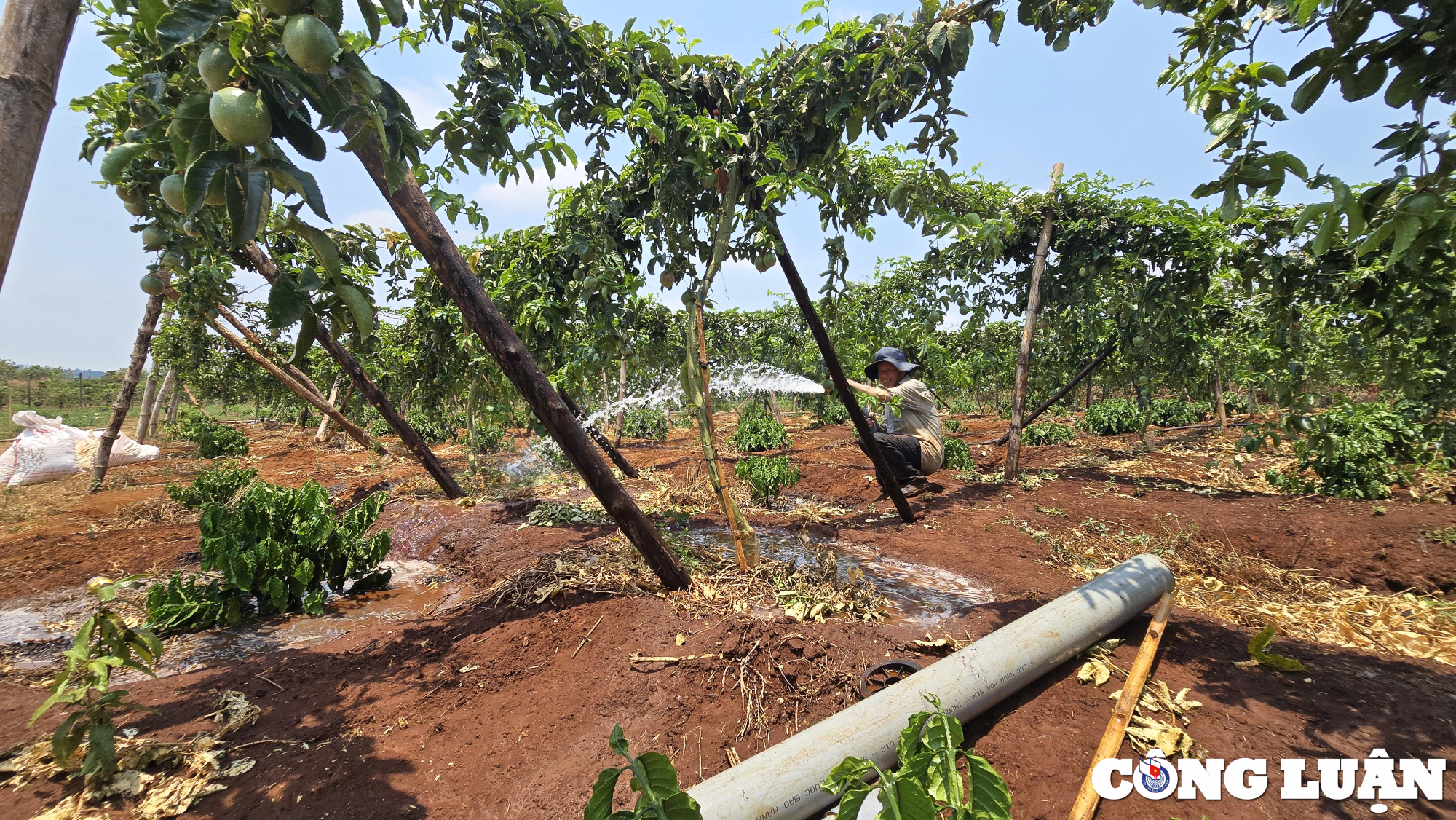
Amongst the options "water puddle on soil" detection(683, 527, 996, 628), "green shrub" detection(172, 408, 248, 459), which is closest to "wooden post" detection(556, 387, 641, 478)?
"water puddle on soil" detection(683, 527, 996, 628)

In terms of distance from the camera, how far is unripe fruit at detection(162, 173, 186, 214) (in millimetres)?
1129

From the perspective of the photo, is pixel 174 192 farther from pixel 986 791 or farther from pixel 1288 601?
pixel 1288 601

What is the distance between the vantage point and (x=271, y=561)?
3.46 m

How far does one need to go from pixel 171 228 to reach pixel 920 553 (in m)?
4.62

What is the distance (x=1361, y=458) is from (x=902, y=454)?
15.5 feet

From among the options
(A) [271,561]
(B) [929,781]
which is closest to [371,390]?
(A) [271,561]

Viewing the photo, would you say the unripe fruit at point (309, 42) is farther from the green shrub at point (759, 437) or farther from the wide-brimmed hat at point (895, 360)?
the green shrub at point (759, 437)

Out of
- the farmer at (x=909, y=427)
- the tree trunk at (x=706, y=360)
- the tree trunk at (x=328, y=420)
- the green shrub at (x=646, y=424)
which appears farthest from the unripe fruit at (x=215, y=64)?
the green shrub at (x=646, y=424)

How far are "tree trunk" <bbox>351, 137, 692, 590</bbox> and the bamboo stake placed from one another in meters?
1.92

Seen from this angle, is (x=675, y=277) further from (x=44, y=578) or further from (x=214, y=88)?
(x=44, y=578)

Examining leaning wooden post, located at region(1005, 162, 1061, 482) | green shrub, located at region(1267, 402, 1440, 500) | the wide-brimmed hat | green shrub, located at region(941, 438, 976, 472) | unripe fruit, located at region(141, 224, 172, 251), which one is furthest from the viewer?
green shrub, located at region(941, 438, 976, 472)

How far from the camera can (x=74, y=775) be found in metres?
1.73

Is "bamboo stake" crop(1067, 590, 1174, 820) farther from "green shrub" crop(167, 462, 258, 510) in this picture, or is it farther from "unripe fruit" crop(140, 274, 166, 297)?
"green shrub" crop(167, 462, 258, 510)

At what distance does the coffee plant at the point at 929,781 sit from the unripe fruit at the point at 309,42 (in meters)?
1.59
